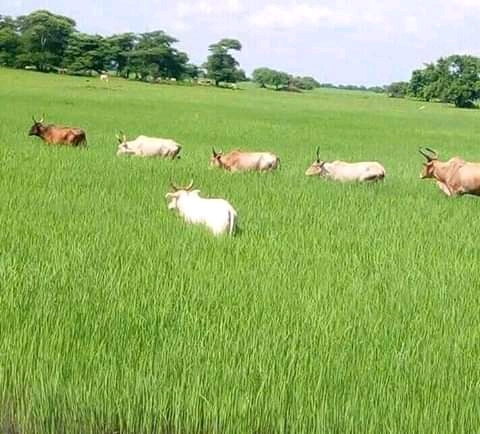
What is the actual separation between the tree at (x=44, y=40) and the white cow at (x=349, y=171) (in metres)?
54.7

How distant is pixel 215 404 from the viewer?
131 inches

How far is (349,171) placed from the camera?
12.0m

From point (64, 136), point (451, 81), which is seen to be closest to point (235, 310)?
point (64, 136)

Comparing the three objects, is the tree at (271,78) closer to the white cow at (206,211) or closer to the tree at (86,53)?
the tree at (86,53)

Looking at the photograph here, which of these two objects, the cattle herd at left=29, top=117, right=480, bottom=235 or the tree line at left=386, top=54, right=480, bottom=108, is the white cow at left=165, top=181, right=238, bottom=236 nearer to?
the cattle herd at left=29, top=117, right=480, bottom=235

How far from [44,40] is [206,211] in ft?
206

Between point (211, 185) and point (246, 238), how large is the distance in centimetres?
329

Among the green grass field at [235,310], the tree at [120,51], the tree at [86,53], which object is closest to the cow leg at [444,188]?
the green grass field at [235,310]

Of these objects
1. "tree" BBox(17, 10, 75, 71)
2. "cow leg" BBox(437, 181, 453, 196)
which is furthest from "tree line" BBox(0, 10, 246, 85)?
"cow leg" BBox(437, 181, 453, 196)

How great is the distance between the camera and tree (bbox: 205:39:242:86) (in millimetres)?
79188

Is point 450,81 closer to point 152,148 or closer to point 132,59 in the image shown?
point 132,59

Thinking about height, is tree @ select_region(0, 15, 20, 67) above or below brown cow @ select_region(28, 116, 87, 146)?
above

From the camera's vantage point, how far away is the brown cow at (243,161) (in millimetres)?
12219

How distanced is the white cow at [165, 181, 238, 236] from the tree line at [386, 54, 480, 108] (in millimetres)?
65260
